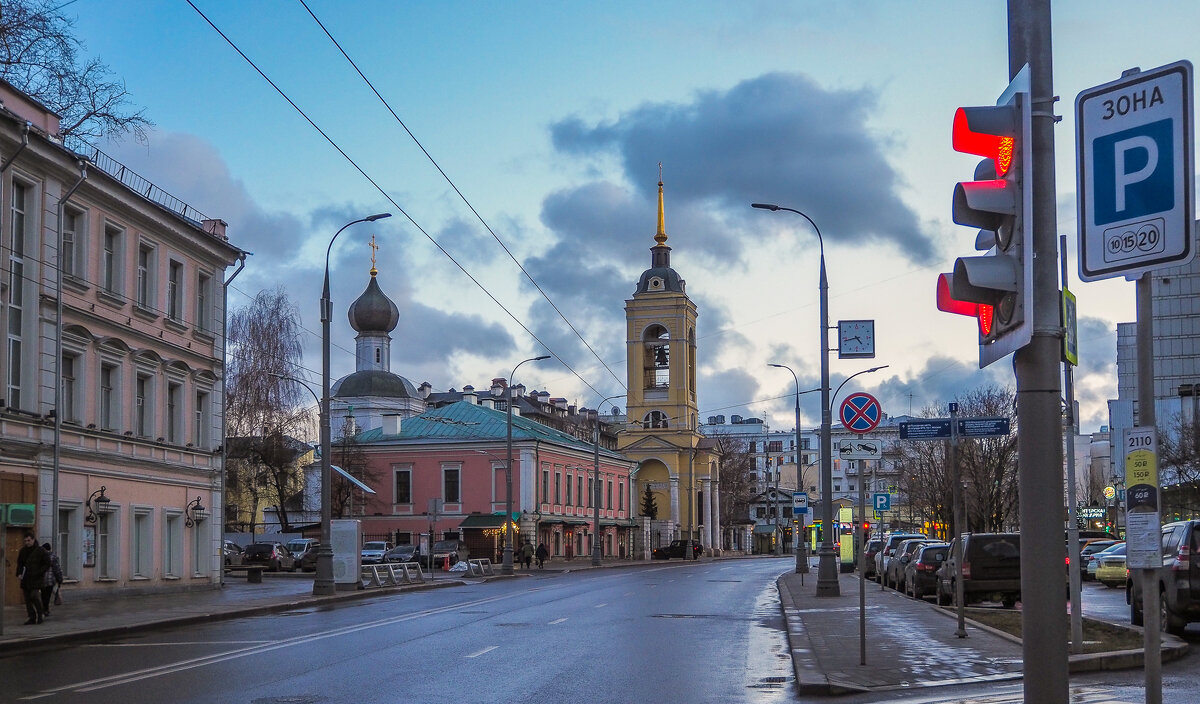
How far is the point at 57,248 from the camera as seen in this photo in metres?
31.0

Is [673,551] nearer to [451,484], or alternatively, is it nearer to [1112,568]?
[451,484]

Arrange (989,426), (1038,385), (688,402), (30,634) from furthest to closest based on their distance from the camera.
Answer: (688,402)
(30,634)
(989,426)
(1038,385)

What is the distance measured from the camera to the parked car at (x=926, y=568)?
32.3 meters

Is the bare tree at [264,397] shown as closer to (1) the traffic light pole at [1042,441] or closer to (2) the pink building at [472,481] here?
(2) the pink building at [472,481]

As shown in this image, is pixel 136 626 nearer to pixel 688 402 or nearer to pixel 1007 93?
pixel 1007 93

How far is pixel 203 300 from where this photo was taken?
4097 centimetres

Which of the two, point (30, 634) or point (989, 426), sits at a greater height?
point (989, 426)

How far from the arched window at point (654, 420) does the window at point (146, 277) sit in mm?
74111

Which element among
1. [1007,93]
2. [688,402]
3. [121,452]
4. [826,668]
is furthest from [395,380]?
[1007,93]

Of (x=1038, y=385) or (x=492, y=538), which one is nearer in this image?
(x=1038, y=385)

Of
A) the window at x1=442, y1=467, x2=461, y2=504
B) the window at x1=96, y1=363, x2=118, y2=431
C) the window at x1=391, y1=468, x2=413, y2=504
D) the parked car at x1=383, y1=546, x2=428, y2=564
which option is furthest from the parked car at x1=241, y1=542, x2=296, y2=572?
the window at x1=96, y1=363, x2=118, y2=431

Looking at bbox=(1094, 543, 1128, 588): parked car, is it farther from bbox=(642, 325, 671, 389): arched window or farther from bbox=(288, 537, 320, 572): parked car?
bbox=(642, 325, 671, 389): arched window

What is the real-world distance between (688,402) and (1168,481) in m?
50.9

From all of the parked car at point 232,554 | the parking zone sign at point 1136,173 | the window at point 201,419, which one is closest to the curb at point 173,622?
the window at point 201,419
